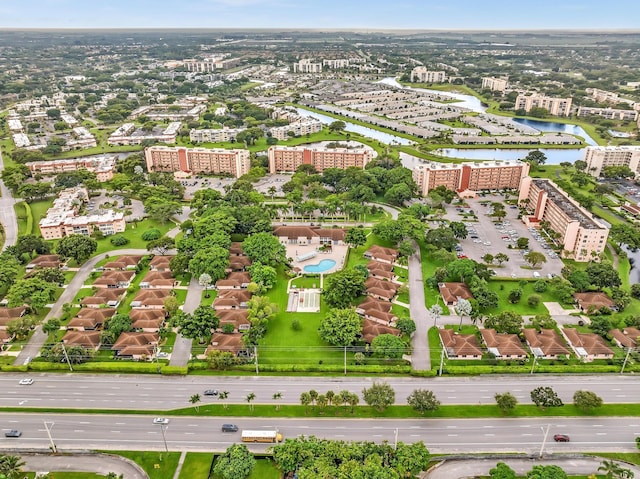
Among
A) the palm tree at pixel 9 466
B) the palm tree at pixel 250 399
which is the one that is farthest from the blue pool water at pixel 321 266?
the palm tree at pixel 9 466

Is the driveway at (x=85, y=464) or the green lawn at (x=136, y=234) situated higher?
the green lawn at (x=136, y=234)

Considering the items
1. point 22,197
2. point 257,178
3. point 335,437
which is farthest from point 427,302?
point 22,197

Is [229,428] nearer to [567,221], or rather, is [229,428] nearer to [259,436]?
[259,436]

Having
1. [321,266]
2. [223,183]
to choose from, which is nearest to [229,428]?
[321,266]

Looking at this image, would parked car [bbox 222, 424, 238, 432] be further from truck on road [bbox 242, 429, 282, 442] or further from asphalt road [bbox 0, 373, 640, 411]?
asphalt road [bbox 0, 373, 640, 411]

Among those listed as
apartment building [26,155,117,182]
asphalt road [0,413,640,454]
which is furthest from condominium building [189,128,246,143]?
asphalt road [0,413,640,454]

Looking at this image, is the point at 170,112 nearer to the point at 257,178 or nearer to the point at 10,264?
the point at 257,178

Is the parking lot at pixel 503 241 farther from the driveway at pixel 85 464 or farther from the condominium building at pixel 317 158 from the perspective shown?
the driveway at pixel 85 464
